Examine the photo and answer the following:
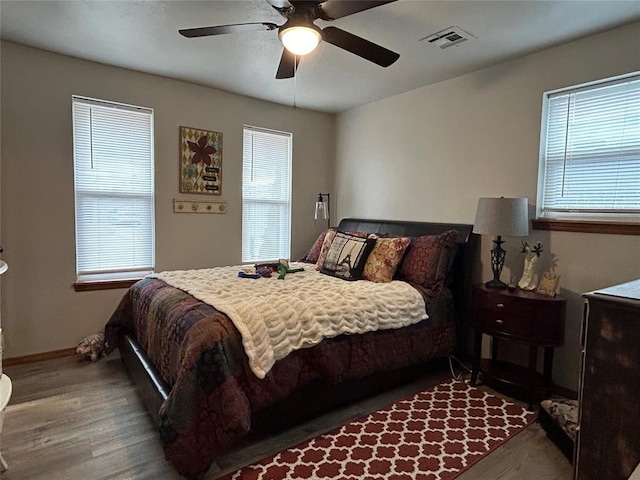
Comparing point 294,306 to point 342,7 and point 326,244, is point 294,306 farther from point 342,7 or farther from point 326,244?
point 342,7

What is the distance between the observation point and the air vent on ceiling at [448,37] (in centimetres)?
245

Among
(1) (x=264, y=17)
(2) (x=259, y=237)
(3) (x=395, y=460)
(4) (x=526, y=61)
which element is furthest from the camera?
(2) (x=259, y=237)

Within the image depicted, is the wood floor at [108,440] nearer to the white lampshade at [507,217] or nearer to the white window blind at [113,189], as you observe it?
the white window blind at [113,189]

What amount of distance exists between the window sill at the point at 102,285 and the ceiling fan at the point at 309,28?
2.34 metres

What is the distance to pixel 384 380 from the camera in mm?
2566

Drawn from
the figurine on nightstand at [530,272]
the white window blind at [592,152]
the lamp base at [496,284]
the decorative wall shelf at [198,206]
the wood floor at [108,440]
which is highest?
the white window blind at [592,152]

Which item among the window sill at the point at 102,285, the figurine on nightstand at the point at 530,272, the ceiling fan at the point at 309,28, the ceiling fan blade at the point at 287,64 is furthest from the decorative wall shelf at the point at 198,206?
the figurine on nightstand at the point at 530,272

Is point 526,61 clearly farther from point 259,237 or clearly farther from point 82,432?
point 82,432

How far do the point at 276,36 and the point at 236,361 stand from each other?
222 cm

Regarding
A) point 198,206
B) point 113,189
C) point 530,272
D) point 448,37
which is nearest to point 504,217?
point 530,272

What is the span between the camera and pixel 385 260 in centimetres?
294

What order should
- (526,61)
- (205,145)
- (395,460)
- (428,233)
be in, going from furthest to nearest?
(205,145), (428,233), (526,61), (395,460)

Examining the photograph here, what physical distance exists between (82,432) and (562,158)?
370 centimetres

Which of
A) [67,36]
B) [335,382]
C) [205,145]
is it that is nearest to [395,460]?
[335,382]
